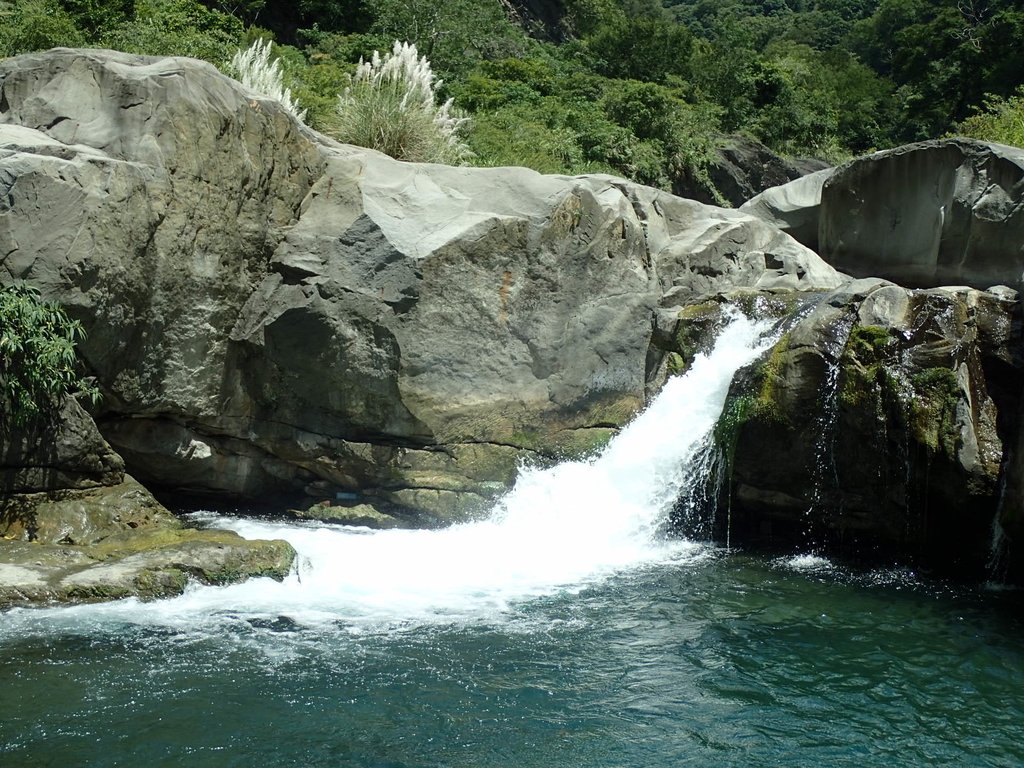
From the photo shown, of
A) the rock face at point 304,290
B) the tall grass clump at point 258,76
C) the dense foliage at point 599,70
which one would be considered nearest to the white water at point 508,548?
the rock face at point 304,290

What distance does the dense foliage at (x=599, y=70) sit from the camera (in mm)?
15656

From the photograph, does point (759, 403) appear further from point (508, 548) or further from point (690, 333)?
point (508, 548)

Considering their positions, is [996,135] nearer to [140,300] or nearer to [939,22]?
[140,300]

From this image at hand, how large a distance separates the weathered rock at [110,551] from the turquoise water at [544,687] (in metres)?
0.36

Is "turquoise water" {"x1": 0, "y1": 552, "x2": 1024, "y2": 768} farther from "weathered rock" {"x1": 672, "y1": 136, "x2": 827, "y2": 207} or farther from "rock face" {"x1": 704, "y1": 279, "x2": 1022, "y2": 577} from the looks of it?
"weathered rock" {"x1": 672, "y1": 136, "x2": 827, "y2": 207}

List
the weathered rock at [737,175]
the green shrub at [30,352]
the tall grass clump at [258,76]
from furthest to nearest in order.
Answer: the weathered rock at [737,175], the tall grass clump at [258,76], the green shrub at [30,352]

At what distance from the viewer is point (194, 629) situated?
5934 millimetres

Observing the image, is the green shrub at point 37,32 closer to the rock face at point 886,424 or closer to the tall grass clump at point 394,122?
the tall grass clump at point 394,122

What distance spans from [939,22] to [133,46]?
24962 millimetres

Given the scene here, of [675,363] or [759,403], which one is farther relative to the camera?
[675,363]

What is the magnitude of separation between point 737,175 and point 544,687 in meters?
17.3

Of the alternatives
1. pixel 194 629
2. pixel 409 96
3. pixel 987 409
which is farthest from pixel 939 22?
pixel 194 629

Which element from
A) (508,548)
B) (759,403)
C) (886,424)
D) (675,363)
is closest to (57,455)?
(508,548)

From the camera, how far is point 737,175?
20969 mm
